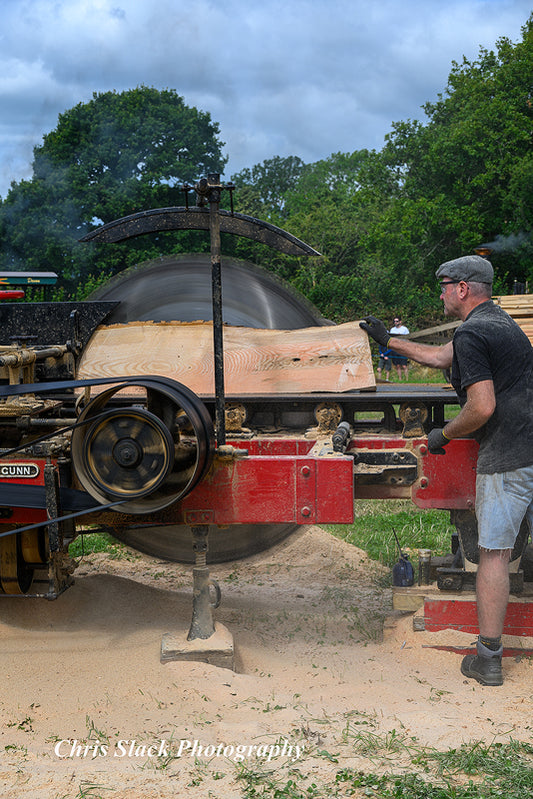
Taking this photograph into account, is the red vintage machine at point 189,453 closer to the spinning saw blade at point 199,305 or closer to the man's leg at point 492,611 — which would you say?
the man's leg at point 492,611

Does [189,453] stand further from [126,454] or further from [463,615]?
[463,615]

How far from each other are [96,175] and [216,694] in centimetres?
2824

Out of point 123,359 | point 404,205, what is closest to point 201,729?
point 123,359

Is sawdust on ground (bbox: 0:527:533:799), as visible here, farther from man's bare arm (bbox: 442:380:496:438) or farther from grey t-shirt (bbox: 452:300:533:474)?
man's bare arm (bbox: 442:380:496:438)

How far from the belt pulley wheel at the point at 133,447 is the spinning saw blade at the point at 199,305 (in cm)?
142

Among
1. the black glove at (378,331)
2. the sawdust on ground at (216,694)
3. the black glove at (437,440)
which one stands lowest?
the sawdust on ground at (216,694)

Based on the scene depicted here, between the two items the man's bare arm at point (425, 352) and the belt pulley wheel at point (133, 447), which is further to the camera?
the man's bare arm at point (425, 352)

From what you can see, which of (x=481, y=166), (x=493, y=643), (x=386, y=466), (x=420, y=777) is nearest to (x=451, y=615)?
(x=493, y=643)

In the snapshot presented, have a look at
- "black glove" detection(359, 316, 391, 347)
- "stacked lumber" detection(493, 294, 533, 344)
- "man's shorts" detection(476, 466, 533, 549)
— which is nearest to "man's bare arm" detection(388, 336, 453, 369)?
"black glove" detection(359, 316, 391, 347)

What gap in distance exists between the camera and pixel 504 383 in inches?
153

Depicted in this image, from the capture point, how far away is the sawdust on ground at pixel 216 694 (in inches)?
123

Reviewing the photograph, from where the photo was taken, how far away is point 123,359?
4914 mm

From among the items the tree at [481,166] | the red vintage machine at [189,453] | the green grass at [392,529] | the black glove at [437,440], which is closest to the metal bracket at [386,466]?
the red vintage machine at [189,453]

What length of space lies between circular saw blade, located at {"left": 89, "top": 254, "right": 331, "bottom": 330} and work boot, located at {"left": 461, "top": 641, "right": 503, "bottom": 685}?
250cm
